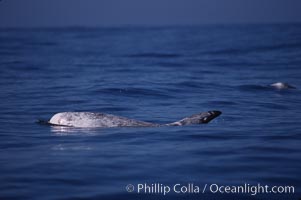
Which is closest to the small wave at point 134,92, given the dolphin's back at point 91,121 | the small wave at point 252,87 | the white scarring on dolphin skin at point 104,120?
the small wave at point 252,87

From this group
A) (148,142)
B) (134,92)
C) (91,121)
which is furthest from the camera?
(134,92)

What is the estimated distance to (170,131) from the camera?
13.7 m

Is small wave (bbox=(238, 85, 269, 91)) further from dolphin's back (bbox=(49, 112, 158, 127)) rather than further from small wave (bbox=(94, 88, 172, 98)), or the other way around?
dolphin's back (bbox=(49, 112, 158, 127))

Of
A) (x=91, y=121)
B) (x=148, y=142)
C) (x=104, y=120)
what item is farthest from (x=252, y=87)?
(x=148, y=142)

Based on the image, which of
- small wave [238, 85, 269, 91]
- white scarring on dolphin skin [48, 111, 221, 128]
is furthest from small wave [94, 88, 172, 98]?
white scarring on dolphin skin [48, 111, 221, 128]

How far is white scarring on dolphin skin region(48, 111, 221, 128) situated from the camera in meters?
14.7

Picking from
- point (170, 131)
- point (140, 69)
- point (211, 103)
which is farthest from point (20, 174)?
point (140, 69)

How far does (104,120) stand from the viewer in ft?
48.9

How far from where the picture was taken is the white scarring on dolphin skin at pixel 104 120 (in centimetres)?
1469

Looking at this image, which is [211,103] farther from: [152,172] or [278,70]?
[278,70]

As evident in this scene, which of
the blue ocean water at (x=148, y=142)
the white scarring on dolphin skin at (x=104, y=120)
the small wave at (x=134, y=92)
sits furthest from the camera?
the small wave at (x=134, y=92)

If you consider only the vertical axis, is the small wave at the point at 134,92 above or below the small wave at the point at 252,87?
below

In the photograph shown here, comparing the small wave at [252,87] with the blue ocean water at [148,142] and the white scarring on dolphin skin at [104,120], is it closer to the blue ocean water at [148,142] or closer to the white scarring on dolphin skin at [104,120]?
the blue ocean water at [148,142]

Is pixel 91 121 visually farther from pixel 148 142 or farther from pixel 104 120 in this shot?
pixel 148 142
